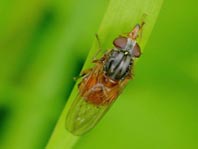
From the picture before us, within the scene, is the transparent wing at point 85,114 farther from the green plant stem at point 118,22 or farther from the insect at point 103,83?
the green plant stem at point 118,22

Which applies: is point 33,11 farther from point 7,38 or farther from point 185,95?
point 185,95

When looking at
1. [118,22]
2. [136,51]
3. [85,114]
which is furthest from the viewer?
[85,114]

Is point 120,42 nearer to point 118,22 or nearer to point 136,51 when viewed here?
point 136,51

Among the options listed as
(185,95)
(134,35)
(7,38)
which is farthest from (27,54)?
(185,95)

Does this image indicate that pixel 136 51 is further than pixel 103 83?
No

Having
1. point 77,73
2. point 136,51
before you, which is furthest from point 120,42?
point 77,73

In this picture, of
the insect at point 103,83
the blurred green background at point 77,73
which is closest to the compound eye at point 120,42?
the insect at point 103,83

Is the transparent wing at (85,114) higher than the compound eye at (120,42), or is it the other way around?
the compound eye at (120,42)
